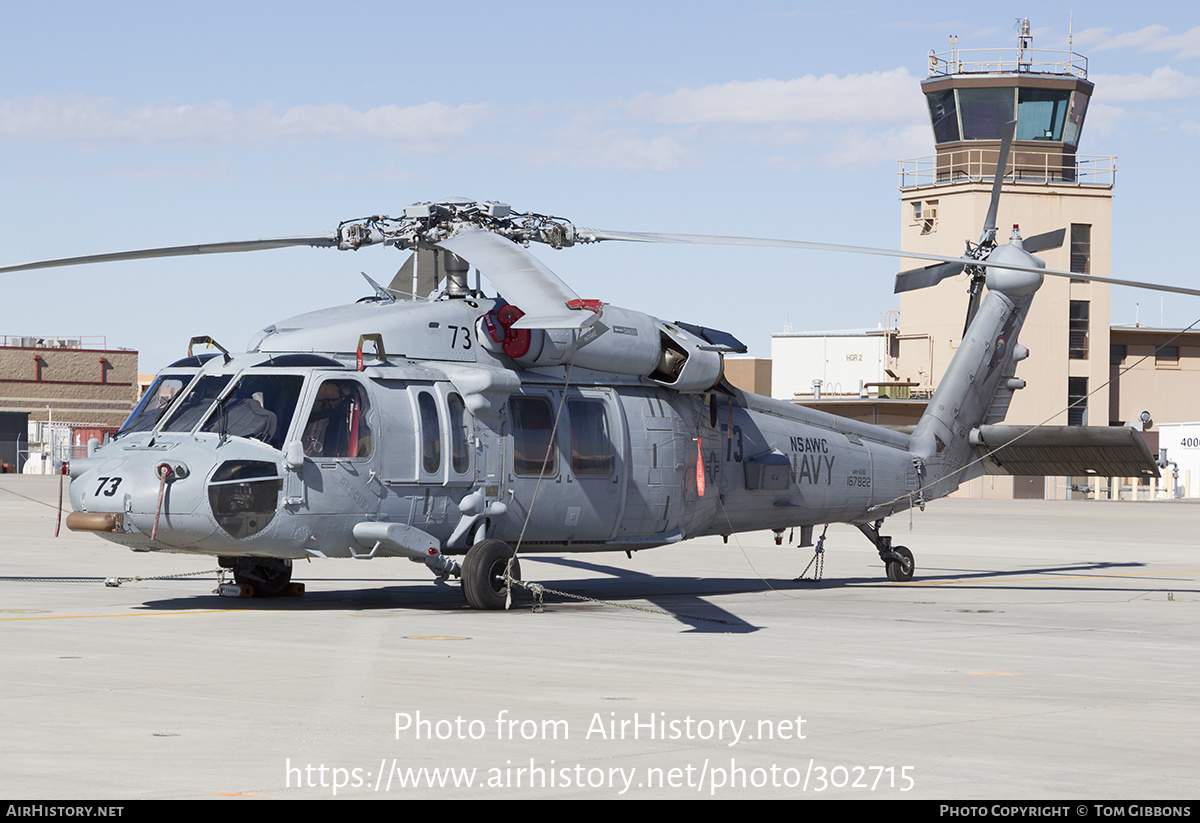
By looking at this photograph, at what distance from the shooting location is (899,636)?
611 inches

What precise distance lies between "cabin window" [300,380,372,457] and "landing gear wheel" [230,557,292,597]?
2573mm

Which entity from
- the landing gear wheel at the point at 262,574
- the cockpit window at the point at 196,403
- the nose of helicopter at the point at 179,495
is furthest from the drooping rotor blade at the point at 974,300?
the nose of helicopter at the point at 179,495

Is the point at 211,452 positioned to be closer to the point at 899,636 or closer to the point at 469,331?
the point at 469,331

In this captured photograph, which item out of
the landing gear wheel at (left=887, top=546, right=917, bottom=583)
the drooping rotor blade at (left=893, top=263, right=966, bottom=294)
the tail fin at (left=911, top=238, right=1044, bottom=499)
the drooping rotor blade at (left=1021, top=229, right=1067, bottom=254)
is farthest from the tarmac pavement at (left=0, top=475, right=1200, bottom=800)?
the drooping rotor blade at (left=1021, top=229, right=1067, bottom=254)

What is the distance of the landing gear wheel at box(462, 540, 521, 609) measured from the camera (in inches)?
671

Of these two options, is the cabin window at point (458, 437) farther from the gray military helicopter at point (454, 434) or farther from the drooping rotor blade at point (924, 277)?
the drooping rotor blade at point (924, 277)

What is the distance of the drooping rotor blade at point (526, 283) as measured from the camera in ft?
45.4

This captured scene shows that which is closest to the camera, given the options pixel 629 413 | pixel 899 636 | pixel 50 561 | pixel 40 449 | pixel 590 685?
pixel 590 685

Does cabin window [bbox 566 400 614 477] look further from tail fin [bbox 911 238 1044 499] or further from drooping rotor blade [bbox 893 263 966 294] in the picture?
tail fin [bbox 911 238 1044 499]

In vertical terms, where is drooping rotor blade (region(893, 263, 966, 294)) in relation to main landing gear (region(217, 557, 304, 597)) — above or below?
above

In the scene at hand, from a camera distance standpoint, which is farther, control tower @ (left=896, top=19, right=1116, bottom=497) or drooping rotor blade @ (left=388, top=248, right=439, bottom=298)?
control tower @ (left=896, top=19, right=1116, bottom=497)
